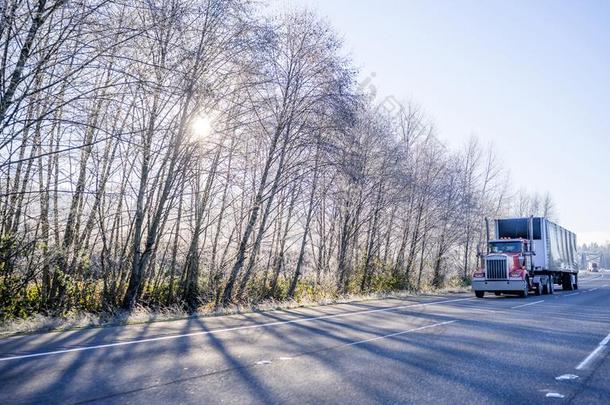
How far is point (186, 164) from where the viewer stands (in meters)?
14.4

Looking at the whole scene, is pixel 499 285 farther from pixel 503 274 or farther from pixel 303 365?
pixel 303 365

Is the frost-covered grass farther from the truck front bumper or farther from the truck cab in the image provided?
the truck cab

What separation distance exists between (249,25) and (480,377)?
10887 millimetres

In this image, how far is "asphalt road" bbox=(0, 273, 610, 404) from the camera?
5031mm

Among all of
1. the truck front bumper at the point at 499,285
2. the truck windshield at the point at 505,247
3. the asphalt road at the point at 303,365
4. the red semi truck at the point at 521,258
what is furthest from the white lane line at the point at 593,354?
the truck windshield at the point at 505,247

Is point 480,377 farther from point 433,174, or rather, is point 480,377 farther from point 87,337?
point 433,174

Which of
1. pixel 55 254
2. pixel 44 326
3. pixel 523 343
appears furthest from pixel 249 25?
pixel 523 343

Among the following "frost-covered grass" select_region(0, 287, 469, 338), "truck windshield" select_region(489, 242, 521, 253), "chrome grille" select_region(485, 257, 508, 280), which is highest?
"truck windshield" select_region(489, 242, 521, 253)

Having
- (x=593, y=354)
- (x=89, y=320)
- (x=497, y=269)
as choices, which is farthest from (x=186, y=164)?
(x=497, y=269)

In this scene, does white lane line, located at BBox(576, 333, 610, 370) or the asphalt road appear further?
white lane line, located at BBox(576, 333, 610, 370)

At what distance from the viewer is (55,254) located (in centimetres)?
1133

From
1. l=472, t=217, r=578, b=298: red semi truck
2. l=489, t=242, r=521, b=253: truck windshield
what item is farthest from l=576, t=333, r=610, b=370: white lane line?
l=489, t=242, r=521, b=253: truck windshield

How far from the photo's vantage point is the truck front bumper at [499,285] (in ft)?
80.1

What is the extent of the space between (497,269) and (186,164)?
17.6 meters
